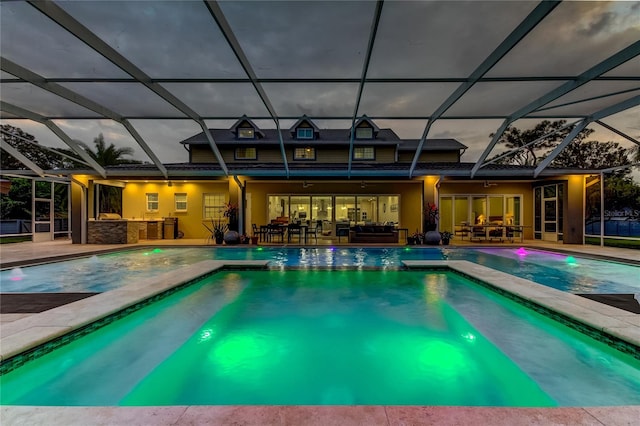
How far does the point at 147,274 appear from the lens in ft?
23.1

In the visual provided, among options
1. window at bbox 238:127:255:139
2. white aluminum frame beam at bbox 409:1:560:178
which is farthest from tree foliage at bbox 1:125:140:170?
white aluminum frame beam at bbox 409:1:560:178

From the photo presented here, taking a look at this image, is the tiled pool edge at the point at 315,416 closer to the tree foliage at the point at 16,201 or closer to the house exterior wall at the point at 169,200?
the house exterior wall at the point at 169,200

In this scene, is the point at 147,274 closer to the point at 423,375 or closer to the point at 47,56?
the point at 47,56

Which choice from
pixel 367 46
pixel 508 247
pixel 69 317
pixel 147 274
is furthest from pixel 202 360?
pixel 508 247

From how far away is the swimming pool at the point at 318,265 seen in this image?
5.99m

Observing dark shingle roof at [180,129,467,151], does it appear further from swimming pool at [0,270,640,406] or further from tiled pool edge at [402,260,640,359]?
swimming pool at [0,270,640,406]

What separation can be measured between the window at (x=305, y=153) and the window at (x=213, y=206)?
4.31 metres

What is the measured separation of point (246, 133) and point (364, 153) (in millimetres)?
6210

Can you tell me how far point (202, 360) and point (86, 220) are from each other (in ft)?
39.2

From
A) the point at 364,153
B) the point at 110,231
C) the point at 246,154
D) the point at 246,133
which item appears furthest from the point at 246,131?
the point at 110,231

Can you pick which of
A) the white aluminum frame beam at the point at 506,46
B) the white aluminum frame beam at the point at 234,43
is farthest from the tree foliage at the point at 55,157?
the white aluminum frame beam at the point at 506,46

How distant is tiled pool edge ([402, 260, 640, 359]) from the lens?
3320mm

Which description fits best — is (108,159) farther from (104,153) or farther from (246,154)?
(246,154)

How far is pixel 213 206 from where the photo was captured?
15453mm
